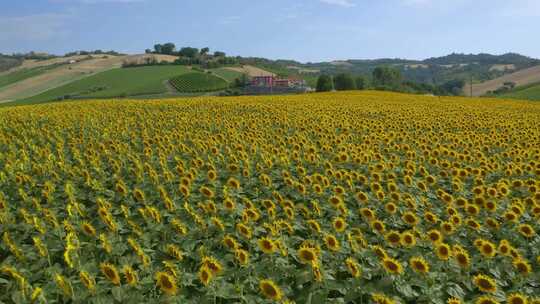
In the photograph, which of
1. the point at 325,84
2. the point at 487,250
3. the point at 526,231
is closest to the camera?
the point at 487,250

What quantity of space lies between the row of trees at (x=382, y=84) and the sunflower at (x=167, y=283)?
68.4 m

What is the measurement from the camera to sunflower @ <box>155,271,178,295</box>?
3845mm

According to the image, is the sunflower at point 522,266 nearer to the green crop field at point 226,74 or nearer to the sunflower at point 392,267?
the sunflower at point 392,267

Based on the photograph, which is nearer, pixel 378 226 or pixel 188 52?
pixel 378 226

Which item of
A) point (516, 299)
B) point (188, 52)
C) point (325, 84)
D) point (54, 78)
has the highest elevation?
point (188, 52)

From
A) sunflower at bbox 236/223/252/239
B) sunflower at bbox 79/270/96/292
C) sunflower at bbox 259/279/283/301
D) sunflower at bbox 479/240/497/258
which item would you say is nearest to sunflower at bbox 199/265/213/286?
sunflower at bbox 259/279/283/301

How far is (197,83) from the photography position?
9600 cm

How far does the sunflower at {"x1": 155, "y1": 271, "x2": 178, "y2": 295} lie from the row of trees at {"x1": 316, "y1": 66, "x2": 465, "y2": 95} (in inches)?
2692

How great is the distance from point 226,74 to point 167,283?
4474 inches

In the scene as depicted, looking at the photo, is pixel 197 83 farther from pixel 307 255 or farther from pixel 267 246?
pixel 307 255

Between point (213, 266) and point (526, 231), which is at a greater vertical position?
point (213, 266)

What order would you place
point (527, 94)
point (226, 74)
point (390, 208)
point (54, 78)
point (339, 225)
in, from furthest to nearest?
point (226, 74)
point (54, 78)
point (527, 94)
point (390, 208)
point (339, 225)

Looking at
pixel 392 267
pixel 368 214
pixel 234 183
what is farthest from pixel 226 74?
pixel 392 267

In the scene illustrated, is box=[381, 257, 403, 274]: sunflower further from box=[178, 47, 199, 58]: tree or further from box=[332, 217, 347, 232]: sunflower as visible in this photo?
box=[178, 47, 199, 58]: tree
